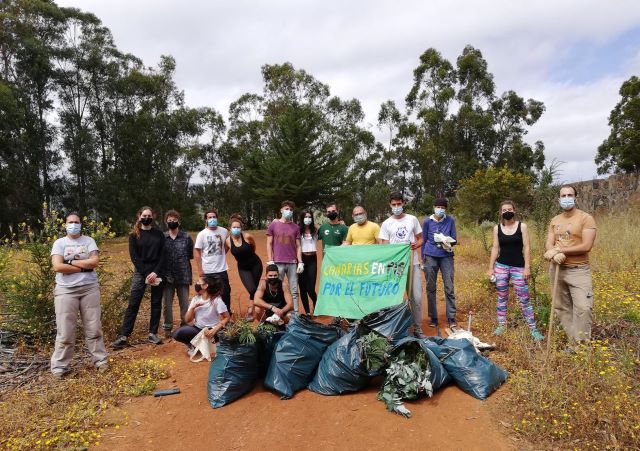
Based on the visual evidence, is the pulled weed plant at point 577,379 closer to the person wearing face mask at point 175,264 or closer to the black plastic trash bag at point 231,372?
the black plastic trash bag at point 231,372

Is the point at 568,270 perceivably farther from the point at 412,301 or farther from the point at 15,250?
the point at 15,250

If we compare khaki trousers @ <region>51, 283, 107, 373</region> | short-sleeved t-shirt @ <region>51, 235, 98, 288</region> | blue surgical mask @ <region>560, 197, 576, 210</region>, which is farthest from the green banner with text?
short-sleeved t-shirt @ <region>51, 235, 98, 288</region>

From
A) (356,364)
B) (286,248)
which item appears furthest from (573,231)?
(286,248)

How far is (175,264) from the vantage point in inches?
214

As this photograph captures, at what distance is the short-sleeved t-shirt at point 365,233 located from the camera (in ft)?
17.0

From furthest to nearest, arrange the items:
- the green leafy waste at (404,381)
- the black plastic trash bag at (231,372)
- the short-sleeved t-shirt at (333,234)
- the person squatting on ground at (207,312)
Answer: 1. the short-sleeved t-shirt at (333,234)
2. the person squatting on ground at (207,312)
3. the black plastic trash bag at (231,372)
4. the green leafy waste at (404,381)

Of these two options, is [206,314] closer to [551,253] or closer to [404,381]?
[404,381]

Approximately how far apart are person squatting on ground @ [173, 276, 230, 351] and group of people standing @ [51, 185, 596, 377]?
1 cm

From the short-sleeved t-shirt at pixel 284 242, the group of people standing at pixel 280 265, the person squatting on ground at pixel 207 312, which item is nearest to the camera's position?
the group of people standing at pixel 280 265

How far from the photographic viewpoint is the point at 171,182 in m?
28.5

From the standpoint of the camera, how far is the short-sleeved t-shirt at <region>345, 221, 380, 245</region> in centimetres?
517

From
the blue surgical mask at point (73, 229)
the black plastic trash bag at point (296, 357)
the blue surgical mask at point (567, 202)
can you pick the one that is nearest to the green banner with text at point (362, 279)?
Result: the black plastic trash bag at point (296, 357)

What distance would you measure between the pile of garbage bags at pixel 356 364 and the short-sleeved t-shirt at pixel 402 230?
1113mm

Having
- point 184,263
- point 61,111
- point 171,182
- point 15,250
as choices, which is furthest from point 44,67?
point 184,263
